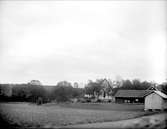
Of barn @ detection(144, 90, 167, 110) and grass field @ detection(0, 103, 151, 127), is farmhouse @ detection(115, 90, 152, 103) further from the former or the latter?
grass field @ detection(0, 103, 151, 127)

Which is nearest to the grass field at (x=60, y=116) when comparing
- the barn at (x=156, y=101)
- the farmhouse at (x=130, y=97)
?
the barn at (x=156, y=101)

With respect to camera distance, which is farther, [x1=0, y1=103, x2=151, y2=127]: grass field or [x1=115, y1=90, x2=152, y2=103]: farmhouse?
[x1=115, y1=90, x2=152, y2=103]: farmhouse

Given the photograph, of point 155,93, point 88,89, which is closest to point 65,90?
point 88,89

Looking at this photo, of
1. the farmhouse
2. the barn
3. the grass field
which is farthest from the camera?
the farmhouse

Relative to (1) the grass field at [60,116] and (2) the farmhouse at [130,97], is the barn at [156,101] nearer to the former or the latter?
(1) the grass field at [60,116]

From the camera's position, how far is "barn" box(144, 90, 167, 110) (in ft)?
146

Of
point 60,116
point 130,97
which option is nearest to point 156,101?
point 60,116

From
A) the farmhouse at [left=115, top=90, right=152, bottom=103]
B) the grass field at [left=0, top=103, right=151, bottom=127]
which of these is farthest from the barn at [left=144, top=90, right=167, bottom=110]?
the farmhouse at [left=115, top=90, right=152, bottom=103]

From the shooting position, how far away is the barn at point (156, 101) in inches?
1750

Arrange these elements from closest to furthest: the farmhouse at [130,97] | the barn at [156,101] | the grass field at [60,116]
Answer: the grass field at [60,116] → the barn at [156,101] → the farmhouse at [130,97]

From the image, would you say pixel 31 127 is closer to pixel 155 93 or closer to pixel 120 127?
pixel 120 127

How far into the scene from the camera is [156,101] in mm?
45125

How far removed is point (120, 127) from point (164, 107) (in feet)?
96.6

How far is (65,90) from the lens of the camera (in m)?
93.3
